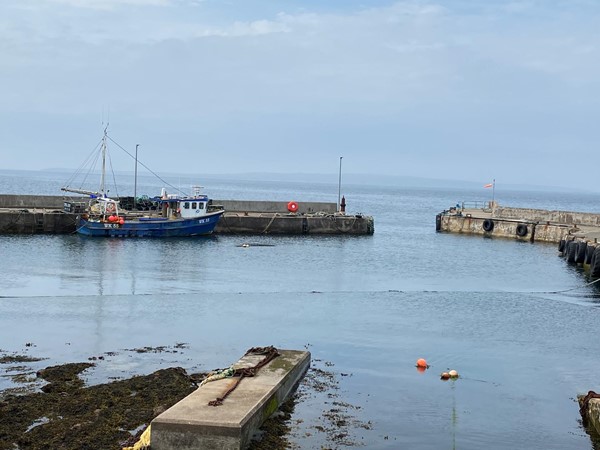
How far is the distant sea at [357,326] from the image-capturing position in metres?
15.6

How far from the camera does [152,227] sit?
53.4 metres

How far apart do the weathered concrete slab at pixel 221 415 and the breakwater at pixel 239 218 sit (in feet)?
134

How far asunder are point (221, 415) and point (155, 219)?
41.8m

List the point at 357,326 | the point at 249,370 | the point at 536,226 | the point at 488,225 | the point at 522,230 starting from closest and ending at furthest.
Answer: the point at 249,370 < the point at 357,326 < the point at 536,226 < the point at 522,230 < the point at 488,225

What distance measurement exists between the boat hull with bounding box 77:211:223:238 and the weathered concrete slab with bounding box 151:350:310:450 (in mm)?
38449

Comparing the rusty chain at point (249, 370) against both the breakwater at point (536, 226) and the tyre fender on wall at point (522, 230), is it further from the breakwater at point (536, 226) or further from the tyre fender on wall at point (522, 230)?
the tyre fender on wall at point (522, 230)

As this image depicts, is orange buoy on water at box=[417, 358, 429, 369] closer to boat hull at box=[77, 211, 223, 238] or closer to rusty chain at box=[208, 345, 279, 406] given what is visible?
rusty chain at box=[208, 345, 279, 406]

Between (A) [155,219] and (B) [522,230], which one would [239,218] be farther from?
(B) [522,230]

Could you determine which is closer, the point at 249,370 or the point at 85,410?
the point at 85,410

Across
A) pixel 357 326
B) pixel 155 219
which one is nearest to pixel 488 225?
pixel 155 219

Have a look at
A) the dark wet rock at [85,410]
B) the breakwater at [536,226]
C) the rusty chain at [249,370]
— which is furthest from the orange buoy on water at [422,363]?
the breakwater at [536,226]

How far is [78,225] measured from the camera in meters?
53.6

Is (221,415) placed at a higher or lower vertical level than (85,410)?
higher

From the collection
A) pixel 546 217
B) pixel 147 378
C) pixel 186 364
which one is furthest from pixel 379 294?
pixel 546 217
